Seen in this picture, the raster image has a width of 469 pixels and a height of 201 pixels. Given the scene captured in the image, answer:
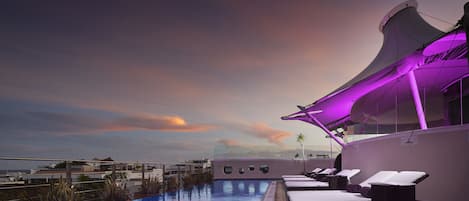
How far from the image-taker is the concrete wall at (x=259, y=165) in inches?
888

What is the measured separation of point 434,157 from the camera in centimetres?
499

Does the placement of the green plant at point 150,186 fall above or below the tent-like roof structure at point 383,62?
below

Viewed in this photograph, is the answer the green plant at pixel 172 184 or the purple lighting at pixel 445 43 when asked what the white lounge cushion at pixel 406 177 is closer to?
the purple lighting at pixel 445 43

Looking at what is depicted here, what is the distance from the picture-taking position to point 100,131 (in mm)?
16641

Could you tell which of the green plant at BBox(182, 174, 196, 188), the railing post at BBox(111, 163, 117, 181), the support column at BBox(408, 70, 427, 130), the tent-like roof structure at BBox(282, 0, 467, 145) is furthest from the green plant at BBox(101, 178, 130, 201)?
the tent-like roof structure at BBox(282, 0, 467, 145)

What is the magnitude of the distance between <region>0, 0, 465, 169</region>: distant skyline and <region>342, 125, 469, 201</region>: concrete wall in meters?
4.28

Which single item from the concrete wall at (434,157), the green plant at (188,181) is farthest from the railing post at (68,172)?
the green plant at (188,181)

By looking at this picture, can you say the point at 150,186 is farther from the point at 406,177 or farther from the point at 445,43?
the point at 445,43

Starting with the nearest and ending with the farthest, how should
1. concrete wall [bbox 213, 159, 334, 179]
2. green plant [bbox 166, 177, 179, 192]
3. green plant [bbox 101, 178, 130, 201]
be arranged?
green plant [bbox 101, 178, 130, 201], green plant [bbox 166, 177, 179, 192], concrete wall [bbox 213, 159, 334, 179]

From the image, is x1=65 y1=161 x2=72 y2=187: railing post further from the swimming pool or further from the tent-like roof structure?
the tent-like roof structure

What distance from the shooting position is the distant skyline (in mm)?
11250

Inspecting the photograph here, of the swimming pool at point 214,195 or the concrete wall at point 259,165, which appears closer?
the swimming pool at point 214,195

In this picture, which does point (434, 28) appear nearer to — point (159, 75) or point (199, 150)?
point (159, 75)

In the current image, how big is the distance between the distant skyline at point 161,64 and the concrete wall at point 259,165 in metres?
4.49
